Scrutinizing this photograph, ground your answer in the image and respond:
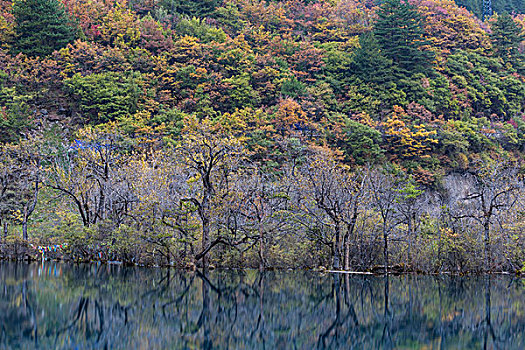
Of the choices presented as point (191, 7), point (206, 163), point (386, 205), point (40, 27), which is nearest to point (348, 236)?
point (386, 205)

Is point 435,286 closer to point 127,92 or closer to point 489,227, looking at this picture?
point 489,227

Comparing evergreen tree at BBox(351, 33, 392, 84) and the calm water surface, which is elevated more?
evergreen tree at BBox(351, 33, 392, 84)

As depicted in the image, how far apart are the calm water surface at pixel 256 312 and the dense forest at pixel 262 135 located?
126 inches

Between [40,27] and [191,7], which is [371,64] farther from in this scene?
[40,27]

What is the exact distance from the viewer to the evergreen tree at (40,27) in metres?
48.5

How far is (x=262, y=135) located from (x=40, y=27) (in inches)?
866

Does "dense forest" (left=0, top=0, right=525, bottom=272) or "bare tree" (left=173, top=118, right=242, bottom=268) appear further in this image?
"dense forest" (left=0, top=0, right=525, bottom=272)

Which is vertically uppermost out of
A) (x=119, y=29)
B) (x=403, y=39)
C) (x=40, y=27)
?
(x=119, y=29)

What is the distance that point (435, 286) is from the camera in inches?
768

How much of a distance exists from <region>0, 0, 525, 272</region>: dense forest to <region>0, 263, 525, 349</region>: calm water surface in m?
3.20

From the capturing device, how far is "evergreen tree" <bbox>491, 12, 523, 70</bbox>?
5665cm

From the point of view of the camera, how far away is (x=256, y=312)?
45.8ft

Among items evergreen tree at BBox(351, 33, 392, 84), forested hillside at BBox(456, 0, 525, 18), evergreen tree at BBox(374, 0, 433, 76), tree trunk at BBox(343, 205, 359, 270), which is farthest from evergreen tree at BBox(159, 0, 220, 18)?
tree trunk at BBox(343, 205, 359, 270)

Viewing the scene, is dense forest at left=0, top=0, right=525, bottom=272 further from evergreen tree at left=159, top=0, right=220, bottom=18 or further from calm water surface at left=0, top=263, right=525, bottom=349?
calm water surface at left=0, top=263, right=525, bottom=349
